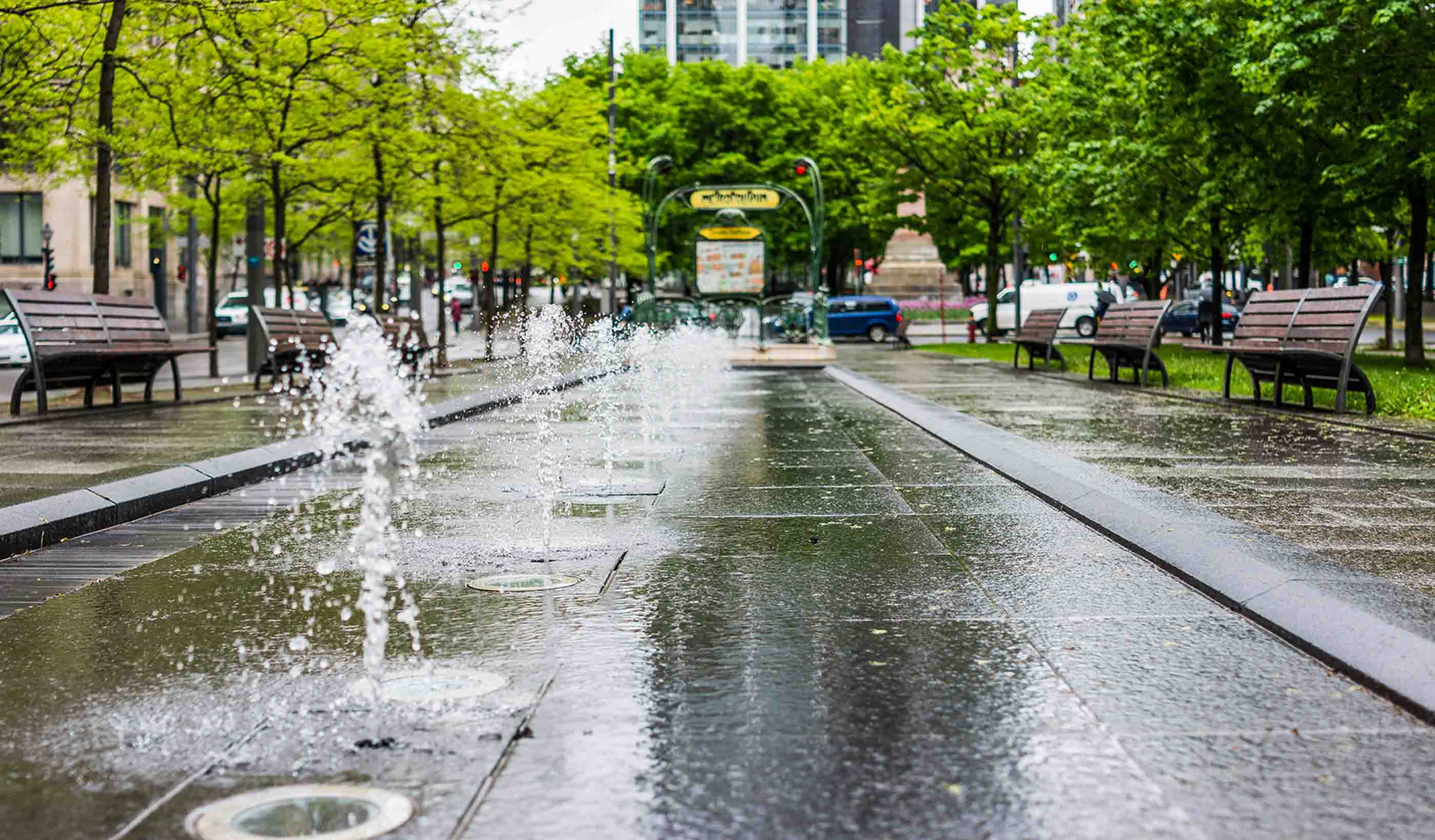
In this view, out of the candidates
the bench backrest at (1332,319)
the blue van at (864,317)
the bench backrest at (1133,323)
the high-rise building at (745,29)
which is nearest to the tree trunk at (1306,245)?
the bench backrest at (1133,323)

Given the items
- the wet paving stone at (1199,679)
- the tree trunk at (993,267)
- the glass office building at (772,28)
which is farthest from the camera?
the glass office building at (772,28)

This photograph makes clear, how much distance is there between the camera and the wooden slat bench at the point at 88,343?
1611cm

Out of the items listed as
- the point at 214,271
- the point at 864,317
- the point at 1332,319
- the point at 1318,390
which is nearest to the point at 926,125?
the point at 864,317

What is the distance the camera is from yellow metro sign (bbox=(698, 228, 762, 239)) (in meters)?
41.1

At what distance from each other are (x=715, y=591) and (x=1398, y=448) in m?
7.81

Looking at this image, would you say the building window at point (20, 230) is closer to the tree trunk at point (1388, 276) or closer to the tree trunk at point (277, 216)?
the tree trunk at point (277, 216)

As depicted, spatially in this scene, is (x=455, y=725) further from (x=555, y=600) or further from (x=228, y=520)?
(x=228, y=520)

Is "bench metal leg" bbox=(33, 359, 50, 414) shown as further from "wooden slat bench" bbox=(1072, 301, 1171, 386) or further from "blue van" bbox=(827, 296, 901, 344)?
"blue van" bbox=(827, 296, 901, 344)

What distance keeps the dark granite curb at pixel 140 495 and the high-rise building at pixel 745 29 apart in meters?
145

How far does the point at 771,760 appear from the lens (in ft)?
14.8

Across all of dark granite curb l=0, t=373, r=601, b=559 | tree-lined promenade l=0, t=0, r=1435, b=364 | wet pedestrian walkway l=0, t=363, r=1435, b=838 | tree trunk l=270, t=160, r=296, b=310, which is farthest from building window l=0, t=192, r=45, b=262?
wet pedestrian walkway l=0, t=363, r=1435, b=838

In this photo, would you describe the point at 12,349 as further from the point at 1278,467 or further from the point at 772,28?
the point at 772,28

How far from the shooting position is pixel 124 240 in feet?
213

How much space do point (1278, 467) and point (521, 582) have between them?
6.57 m
